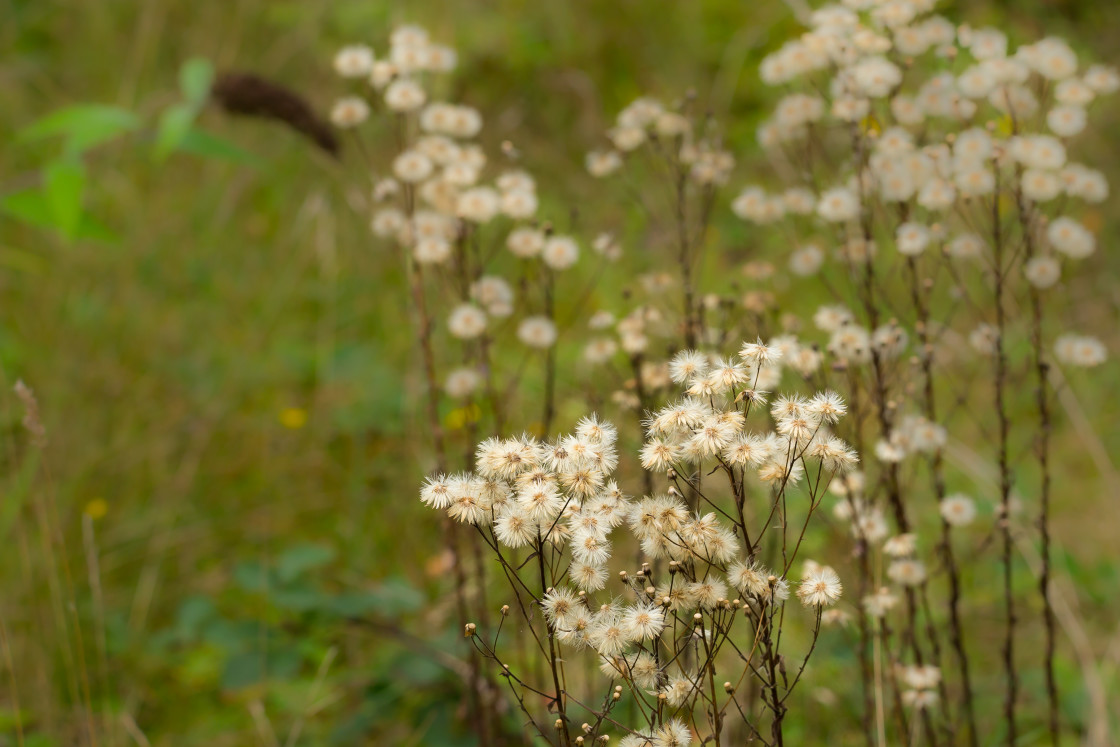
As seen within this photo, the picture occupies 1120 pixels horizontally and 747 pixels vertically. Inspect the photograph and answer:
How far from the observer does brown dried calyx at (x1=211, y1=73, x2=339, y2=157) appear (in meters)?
2.14

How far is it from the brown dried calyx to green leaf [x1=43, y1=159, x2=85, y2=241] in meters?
0.48

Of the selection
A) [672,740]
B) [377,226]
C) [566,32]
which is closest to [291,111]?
[377,226]

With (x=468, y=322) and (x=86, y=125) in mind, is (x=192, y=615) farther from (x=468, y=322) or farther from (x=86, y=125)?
(x=86, y=125)

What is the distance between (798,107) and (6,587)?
2.22m

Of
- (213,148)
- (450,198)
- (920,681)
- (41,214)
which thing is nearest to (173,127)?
(213,148)

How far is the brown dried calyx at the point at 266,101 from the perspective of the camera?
2143 millimetres

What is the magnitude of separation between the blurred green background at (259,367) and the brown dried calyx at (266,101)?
8.3 inches

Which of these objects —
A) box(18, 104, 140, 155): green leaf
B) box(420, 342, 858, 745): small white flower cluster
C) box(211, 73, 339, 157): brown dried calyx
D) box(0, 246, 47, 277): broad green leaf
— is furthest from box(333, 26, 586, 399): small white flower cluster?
box(0, 246, 47, 277): broad green leaf

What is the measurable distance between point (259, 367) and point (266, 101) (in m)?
1.40

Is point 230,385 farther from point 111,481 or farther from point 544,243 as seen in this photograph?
point 544,243

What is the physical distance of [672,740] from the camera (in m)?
0.98

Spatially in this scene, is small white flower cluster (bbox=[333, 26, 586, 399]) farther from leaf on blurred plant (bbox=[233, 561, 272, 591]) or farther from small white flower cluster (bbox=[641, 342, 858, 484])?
small white flower cluster (bbox=[641, 342, 858, 484])

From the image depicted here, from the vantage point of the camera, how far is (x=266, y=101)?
7.10 feet

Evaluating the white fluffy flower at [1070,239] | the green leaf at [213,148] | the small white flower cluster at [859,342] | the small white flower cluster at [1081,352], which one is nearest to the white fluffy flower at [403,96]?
the green leaf at [213,148]
